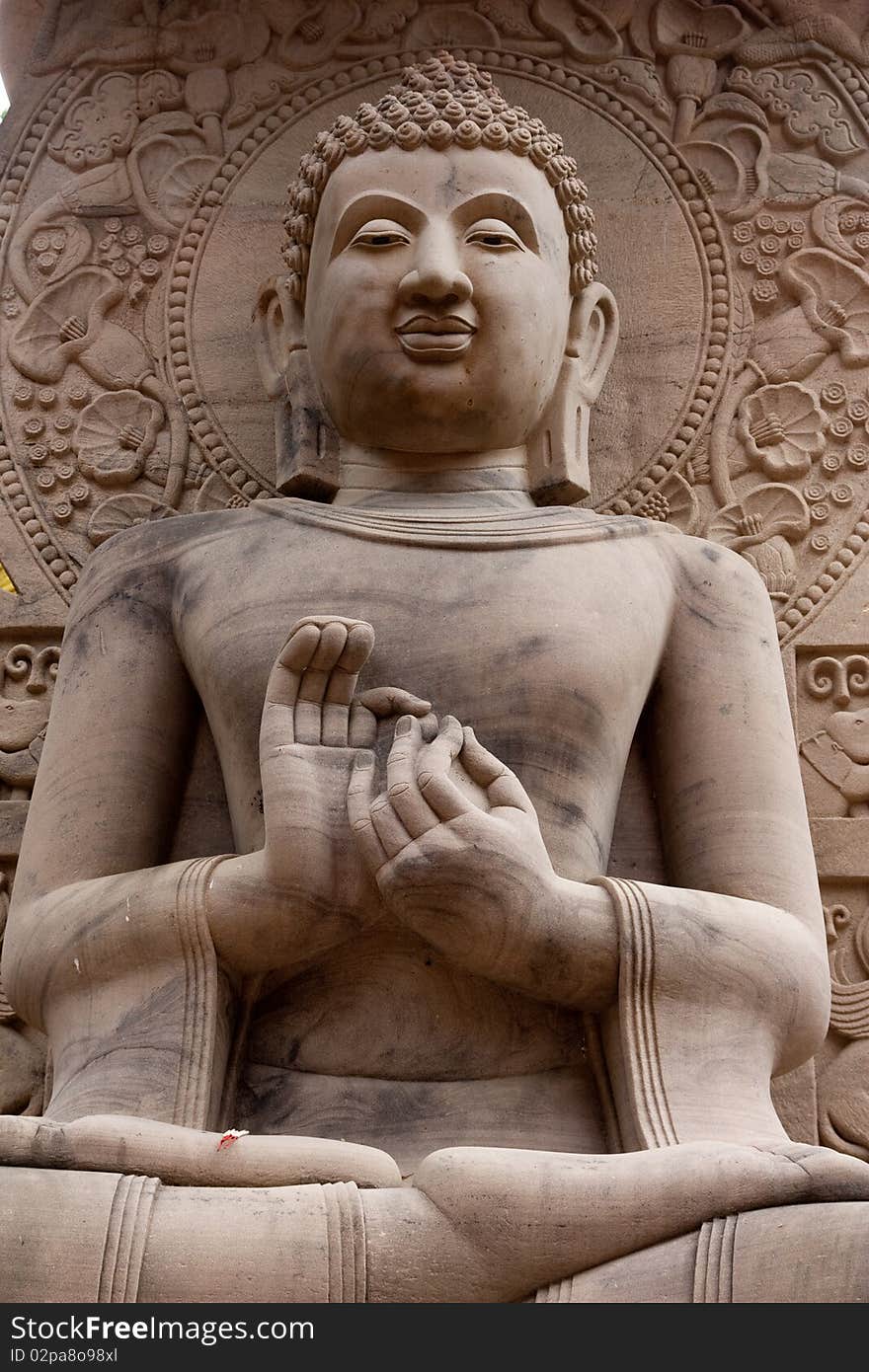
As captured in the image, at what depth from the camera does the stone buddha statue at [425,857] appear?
4543 mm

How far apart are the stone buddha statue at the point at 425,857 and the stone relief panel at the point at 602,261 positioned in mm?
566

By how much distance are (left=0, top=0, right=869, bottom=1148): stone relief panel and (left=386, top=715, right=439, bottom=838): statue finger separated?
1.61 meters

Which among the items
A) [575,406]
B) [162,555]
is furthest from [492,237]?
[162,555]

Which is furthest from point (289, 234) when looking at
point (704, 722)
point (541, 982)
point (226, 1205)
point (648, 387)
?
point (226, 1205)

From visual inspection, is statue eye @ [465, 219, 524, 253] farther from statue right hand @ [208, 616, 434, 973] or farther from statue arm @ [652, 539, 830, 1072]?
statue right hand @ [208, 616, 434, 973]

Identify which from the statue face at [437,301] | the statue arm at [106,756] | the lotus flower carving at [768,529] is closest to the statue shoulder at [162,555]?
the statue arm at [106,756]

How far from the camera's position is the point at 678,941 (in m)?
5.15

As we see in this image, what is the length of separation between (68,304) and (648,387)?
177cm

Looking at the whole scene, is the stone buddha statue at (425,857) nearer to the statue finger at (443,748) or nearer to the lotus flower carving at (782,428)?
the statue finger at (443,748)

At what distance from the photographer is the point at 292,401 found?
649cm

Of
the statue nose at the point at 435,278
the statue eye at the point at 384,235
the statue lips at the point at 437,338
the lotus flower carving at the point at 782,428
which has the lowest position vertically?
the lotus flower carving at the point at 782,428

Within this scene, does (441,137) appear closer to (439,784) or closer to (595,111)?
(595,111)

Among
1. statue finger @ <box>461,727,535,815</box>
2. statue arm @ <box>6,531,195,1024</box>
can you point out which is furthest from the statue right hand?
statue arm @ <box>6,531,195,1024</box>

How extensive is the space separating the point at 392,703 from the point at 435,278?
1.17 meters
